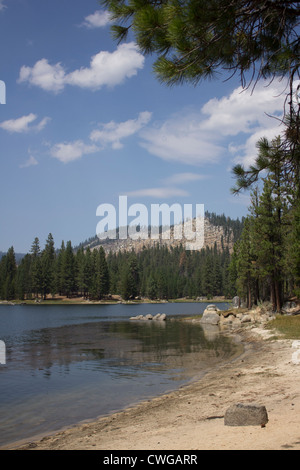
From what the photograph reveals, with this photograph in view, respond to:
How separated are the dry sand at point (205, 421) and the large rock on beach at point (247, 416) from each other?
5.0 inches

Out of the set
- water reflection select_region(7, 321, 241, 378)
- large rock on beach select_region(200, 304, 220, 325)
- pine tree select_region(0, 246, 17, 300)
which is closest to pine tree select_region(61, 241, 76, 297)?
pine tree select_region(0, 246, 17, 300)

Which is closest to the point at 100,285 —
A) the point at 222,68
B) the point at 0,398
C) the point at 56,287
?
the point at 56,287

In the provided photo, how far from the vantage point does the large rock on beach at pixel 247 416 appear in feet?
21.8

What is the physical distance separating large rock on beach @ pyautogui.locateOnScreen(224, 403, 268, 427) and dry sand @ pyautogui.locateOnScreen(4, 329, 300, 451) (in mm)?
127

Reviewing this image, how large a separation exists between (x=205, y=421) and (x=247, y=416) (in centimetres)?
172

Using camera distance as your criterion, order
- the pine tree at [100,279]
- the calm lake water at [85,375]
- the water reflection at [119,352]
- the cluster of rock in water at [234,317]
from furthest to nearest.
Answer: the pine tree at [100,279] < the cluster of rock in water at [234,317] < the water reflection at [119,352] < the calm lake water at [85,375]

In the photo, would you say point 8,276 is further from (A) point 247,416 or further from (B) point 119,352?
(A) point 247,416

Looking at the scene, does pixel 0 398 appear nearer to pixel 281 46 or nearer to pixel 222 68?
pixel 222 68

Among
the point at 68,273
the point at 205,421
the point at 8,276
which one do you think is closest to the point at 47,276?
the point at 68,273

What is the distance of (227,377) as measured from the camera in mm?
14453

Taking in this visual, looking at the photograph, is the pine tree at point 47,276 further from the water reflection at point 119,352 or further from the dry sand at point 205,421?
the dry sand at point 205,421

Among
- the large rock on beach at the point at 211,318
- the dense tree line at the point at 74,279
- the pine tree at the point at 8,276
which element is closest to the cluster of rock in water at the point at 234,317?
the large rock on beach at the point at 211,318

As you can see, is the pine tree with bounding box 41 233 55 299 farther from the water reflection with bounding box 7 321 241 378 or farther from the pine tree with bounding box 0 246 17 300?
the water reflection with bounding box 7 321 241 378

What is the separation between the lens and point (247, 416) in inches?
265
